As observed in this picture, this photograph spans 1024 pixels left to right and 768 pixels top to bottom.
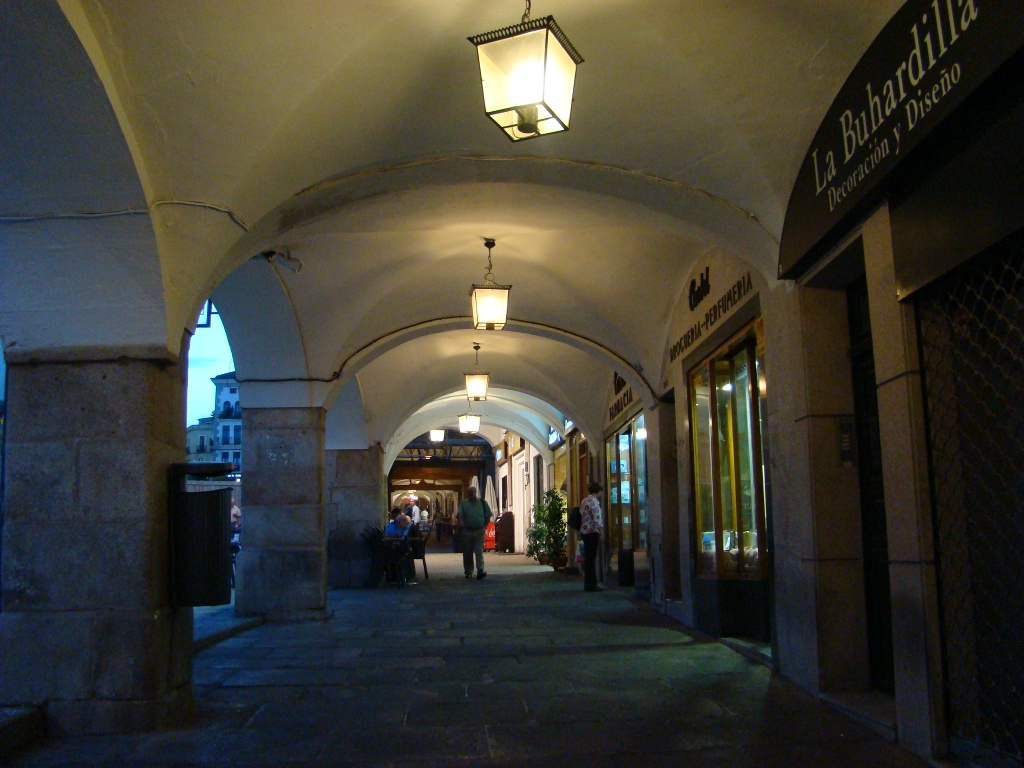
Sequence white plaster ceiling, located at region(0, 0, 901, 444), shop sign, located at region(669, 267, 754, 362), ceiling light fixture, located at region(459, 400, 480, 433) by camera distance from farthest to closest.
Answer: ceiling light fixture, located at region(459, 400, 480, 433) → shop sign, located at region(669, 267, 754, 362) → white plaster ceiling, located at region(0, 0, 901, 444)

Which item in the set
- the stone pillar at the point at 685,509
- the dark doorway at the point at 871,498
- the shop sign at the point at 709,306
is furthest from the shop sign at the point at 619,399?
the dark doorway at the point at 871,498

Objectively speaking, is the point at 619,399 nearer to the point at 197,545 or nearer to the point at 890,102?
the point at 197,545

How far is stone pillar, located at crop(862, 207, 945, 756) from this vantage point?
348 cm

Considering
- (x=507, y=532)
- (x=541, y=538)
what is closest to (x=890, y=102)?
(x=541, y=538)

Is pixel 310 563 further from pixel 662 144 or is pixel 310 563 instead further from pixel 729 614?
pixel 662 144

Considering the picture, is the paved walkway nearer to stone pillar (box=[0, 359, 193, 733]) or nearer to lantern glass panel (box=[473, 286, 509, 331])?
stone pillar (box=[0, 359, 193, 733])

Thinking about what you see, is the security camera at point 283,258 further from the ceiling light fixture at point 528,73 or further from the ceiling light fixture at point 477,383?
the ceiling light fixture at point 477,383

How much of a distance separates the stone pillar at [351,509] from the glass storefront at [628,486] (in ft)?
11.7

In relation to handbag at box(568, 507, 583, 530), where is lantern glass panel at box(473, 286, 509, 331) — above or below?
above

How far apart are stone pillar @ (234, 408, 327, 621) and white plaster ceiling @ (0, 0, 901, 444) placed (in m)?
3.26

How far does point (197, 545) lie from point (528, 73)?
278cm

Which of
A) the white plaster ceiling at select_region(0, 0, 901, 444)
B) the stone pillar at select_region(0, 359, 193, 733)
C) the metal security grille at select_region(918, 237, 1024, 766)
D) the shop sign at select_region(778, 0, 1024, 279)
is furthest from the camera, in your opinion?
the stone pillar at select_region(0, 359, 193, 733)

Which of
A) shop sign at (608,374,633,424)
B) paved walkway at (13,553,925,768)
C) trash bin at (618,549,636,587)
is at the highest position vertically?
shop sign at (608,374,633,424)

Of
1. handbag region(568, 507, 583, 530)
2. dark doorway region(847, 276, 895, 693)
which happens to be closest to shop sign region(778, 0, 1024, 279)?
dark doorway region(847, 276, 895, 693)
